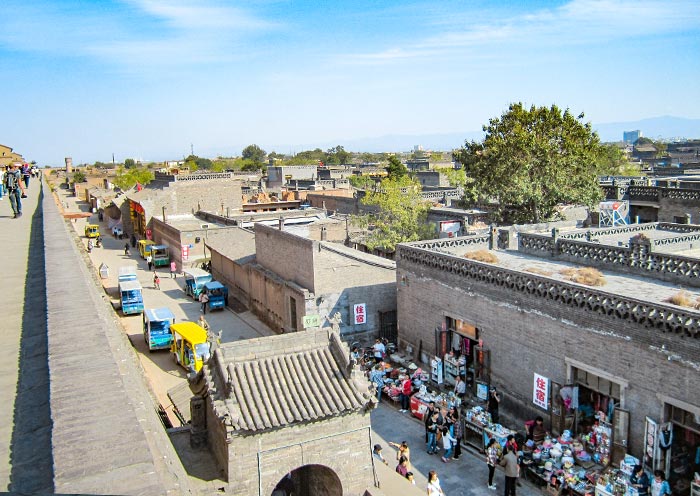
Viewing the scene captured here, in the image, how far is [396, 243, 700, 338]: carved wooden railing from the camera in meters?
13.3

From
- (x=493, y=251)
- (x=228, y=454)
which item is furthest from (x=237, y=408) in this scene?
(x=493, y=251)

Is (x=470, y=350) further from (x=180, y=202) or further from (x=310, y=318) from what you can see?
(x=180, y=202)

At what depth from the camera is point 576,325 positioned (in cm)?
1593

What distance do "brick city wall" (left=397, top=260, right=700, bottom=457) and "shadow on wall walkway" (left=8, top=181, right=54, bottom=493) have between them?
487 inches

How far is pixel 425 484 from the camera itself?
15.5 m

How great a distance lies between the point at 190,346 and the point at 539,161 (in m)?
18.9

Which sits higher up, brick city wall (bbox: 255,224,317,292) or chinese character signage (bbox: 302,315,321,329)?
brick city wall (bbox: 255,224,317,292)

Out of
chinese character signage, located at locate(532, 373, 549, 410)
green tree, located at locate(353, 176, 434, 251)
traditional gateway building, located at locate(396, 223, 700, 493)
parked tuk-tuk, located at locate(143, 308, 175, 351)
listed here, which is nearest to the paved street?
traditional gateway building, located at locate(396, 223, 700, 493)

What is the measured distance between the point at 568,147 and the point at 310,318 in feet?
54.3

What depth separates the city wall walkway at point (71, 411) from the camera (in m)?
4.43

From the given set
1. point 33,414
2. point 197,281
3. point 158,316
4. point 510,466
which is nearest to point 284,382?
point 510,466

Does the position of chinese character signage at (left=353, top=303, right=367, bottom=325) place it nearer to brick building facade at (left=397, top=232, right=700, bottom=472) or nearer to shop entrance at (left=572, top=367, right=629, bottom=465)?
brick building facade at (left=397, top=232, right=700, bottom=472)

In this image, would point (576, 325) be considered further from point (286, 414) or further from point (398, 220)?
point (398, 220)

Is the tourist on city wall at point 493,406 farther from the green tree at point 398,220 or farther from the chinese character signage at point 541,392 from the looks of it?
the green tree at point 398,220
